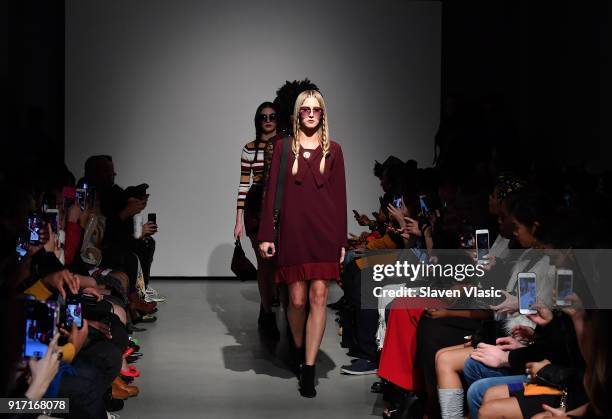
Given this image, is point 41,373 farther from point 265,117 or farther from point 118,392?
point 265,117

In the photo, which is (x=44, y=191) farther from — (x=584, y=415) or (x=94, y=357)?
(x=584, y=415)

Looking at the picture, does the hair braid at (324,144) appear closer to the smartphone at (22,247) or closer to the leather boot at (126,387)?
the leather boot at (126,387)

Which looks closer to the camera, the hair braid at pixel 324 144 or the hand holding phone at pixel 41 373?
the hand holding phone at pixel 41 373

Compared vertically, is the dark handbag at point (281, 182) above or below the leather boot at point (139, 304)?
above

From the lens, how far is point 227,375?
5016 mm

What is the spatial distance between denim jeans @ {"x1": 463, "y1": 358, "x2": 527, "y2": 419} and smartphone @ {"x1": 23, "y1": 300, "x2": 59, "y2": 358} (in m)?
1.47

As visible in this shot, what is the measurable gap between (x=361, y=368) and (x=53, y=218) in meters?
1.75

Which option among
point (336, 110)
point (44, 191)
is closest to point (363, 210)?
point (336, 110)

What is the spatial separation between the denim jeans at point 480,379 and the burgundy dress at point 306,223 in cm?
124

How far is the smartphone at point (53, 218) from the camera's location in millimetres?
4114

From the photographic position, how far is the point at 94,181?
5.99 m

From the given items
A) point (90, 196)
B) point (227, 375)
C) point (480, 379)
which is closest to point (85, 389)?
point (480, 379)

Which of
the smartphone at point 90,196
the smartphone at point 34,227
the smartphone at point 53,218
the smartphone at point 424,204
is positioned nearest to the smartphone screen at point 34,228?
the smartphone at point 34,227

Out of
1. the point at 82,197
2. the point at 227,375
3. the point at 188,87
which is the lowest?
the point at 227,375
